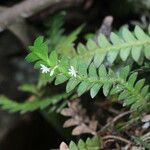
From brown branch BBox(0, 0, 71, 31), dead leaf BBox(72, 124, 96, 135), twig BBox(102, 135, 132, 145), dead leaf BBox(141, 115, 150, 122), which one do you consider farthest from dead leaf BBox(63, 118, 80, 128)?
brown branch BBox(0, 0, 71, 31)

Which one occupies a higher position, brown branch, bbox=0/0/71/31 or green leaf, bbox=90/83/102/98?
brown branch, bbox=0/0/71/31

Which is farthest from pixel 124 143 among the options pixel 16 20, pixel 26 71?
pixel 26 71

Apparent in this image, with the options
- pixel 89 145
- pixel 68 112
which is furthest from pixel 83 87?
pixel 68 112

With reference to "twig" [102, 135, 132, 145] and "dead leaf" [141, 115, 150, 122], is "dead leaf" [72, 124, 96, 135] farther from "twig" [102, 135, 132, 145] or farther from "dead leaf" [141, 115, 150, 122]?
"dead leaf" [141, 115, 150, 122]

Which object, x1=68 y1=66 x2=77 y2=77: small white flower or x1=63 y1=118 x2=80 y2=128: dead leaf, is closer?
x1=68 y1=66 x2=77 y2=77: small white flower

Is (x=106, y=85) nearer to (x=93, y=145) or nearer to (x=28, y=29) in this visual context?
(x=93, y=145)
